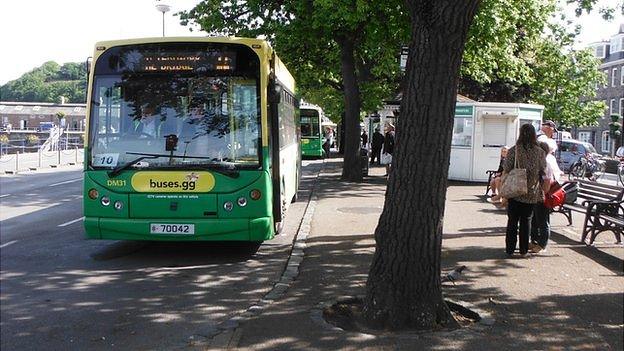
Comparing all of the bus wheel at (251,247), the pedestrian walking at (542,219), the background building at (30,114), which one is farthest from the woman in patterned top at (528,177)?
the background building at (30,114)

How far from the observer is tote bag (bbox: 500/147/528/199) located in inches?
306

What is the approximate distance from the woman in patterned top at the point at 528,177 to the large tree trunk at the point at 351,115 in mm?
11647

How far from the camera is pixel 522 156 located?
8.02 meters

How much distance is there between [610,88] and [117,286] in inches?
2684

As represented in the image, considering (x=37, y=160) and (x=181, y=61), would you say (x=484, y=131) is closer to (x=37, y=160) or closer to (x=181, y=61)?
(x=181, y=61)

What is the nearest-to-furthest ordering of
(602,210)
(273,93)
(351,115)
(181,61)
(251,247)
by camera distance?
(181,61) < (273,93) < (602,210) < (251,247) < (351,115)

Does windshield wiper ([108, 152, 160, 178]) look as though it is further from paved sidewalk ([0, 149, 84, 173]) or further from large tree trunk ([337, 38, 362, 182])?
paved sidewalk ([0, 149, 84, 173])

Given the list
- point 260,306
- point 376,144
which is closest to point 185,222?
point 260,306

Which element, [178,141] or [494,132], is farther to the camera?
[494,132]

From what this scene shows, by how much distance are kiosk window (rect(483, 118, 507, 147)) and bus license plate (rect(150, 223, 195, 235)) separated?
528 inches

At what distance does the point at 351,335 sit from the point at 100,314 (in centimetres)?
254

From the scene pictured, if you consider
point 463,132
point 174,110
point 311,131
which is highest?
point 311,131

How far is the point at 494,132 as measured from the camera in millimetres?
19484

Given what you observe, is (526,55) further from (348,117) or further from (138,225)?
(138,225)
